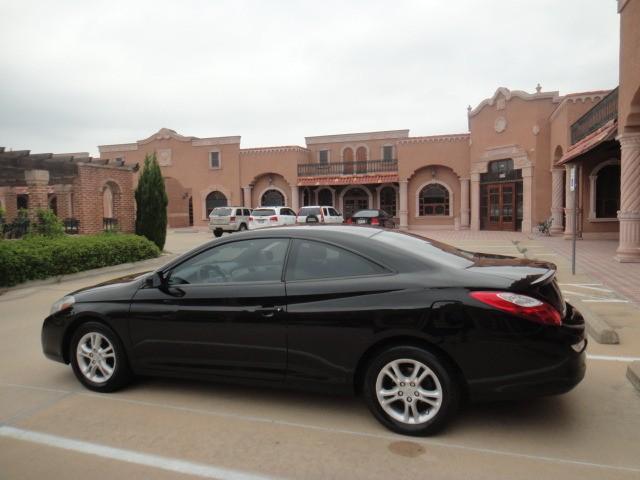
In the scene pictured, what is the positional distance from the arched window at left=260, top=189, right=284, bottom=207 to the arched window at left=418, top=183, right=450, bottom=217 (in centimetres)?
1041

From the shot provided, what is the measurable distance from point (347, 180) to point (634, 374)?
31211 millimetres

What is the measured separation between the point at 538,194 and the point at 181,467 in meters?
27.0

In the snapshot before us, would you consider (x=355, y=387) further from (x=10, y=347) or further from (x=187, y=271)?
(x=10, y=347)

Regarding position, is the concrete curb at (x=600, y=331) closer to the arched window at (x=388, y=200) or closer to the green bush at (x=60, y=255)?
the green bush at (x=60, y=255)

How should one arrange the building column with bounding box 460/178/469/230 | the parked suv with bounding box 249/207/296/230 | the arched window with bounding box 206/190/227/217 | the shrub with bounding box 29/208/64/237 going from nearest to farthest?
the shrub with bounding box 29/208/64/237, the parked suv with bounding box 249/207/296/230, the building column with bounding box 460/178/469/230, the arched window with bounding box 206/190/227/217

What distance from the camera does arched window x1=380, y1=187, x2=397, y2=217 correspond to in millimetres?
36250

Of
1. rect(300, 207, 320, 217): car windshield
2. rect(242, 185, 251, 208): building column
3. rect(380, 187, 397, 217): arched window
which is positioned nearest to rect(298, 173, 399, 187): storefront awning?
rect(380, 187, 397, 217): arched window

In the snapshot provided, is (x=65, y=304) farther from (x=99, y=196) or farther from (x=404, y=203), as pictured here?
(x=404, y=203)

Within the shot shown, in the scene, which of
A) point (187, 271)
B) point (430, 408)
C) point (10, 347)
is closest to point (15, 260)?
point (10, 347)

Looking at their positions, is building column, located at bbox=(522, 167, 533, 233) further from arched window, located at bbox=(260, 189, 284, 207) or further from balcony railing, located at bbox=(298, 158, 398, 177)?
arched window, located at bbox=(260, 189, 284, 207)

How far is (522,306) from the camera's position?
137 inches

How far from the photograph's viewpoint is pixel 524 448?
342 centimetres

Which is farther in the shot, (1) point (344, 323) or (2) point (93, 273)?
(2) point (93, 273)

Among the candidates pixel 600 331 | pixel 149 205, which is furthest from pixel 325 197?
pixel 600 331
